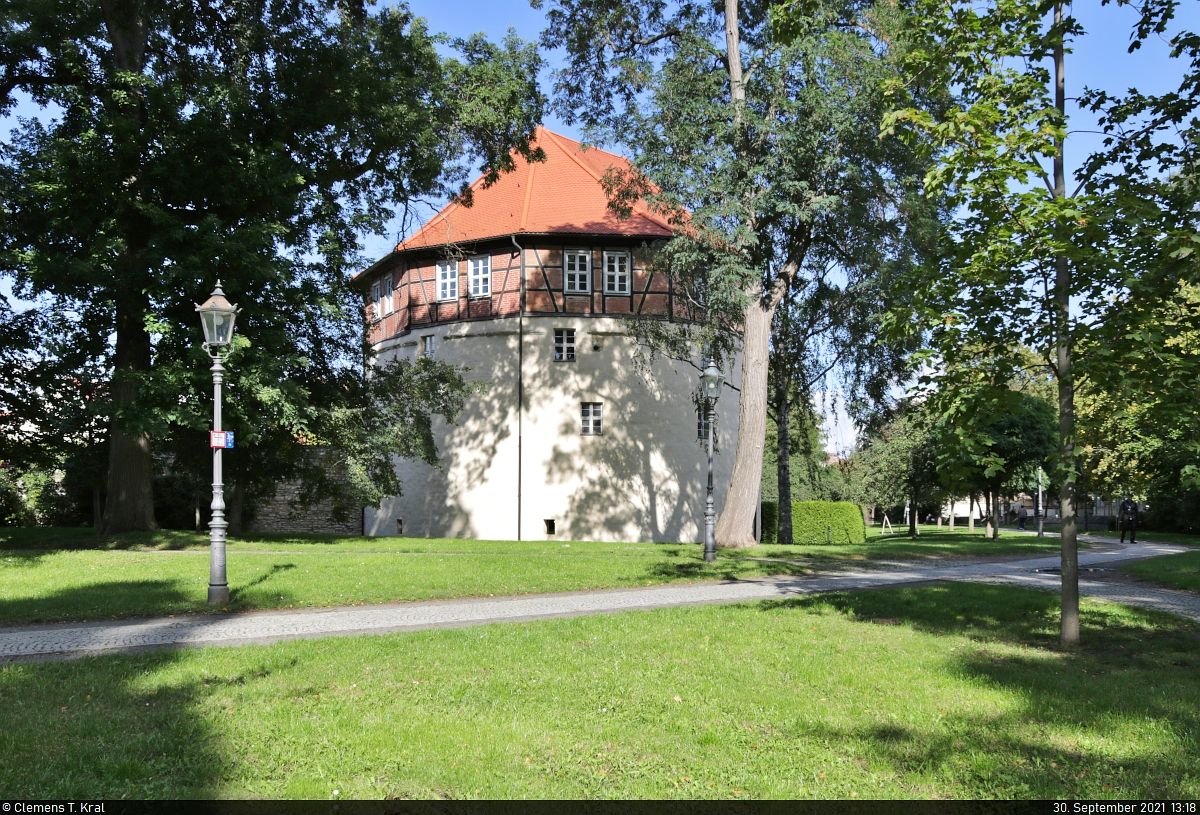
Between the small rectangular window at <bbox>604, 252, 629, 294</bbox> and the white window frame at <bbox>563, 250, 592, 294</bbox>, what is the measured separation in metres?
0.57

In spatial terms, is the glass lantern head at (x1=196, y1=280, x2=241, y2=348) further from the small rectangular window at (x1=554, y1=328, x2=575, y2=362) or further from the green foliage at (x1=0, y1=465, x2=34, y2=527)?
the green foliage at (x1=0, y1=465, x2=34, y2=527)

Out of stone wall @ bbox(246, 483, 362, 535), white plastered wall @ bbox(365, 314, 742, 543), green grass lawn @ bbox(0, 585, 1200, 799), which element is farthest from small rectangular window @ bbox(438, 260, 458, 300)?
green grass lawn @ bbox(0, 585, 1200, 799)

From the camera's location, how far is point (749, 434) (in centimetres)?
1920

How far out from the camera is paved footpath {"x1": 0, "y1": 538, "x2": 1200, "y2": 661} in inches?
332

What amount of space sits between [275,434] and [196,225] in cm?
585

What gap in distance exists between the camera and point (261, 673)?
21.8 ft

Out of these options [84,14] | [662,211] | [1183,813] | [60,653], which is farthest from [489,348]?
[1183,813]

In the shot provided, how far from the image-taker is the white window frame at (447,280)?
2902 centimetres

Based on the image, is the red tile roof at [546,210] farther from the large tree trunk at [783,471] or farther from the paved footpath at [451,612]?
the paved footpath at [451,612]

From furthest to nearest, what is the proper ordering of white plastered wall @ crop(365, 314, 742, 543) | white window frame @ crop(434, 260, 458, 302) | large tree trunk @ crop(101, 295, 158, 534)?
white window frame @ crop(434, 260, 458, 302) → white plastered wall @ crop(365, 314, 742, 543) → large tree trunk @ crop(101, 295, 158, 534)

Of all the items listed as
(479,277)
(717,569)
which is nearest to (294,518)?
(479,277)

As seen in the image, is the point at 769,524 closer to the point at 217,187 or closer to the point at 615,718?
the point at 217,187

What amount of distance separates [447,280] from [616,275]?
598cm

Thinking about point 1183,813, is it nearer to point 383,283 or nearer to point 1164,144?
point 1164,144
